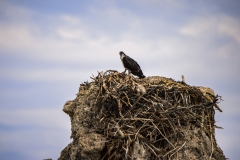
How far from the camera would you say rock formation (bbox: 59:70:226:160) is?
909cm

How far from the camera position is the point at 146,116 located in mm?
9203

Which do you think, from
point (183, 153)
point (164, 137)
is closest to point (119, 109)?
point (164, 137)

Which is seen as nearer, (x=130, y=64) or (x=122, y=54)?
(x=130, y=64)

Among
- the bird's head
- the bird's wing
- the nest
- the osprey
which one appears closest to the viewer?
the nest

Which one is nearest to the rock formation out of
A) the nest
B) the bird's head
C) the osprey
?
the nest

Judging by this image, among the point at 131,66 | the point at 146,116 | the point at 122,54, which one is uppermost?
the point at 122,54

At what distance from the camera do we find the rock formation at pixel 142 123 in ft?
29.8

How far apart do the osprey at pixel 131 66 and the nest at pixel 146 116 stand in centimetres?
263

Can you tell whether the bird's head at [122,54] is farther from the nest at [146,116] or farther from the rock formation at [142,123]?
the nest at [146,116]

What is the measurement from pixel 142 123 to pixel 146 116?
0.61ft

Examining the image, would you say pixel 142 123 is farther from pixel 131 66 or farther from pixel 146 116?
pixel 131 66

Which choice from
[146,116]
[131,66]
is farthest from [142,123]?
[131,66]

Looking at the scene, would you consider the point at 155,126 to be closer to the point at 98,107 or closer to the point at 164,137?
the point at 164,137

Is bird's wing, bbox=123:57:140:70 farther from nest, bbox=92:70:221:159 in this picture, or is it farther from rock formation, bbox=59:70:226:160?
nest, bbox=92:70:221:159
